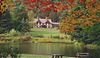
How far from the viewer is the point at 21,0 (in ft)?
66.9

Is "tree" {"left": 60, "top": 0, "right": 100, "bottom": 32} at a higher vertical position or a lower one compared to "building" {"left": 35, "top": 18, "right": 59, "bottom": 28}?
higher

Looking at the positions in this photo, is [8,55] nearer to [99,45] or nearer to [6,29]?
[99,45]

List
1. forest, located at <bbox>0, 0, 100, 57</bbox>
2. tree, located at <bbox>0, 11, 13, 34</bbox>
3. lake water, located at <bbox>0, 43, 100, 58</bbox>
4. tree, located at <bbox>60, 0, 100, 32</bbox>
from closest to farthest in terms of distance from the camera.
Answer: forest, located at <bbox>0, 0, 100, 57</bbox> < tree, located at <bbox>60, 0, 100, 32</bbox> < lake water, located at <bbox>0, 43, 100, 58</bbox> < tree, located at <bbox>0, 11, 13, 34</bbox>

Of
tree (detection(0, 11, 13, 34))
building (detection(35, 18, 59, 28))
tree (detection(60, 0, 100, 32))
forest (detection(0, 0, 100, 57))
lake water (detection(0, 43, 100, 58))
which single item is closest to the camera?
forest (detection(0, 0, 100, 57))

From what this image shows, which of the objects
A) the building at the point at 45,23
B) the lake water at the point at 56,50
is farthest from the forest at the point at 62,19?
the building at the point at 45,23

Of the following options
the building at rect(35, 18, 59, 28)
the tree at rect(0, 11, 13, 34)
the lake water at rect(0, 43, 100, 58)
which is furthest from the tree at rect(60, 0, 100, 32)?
the building at rect(35, 18, 59, 28)

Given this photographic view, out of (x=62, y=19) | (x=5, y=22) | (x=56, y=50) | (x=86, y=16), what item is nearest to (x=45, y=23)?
(x=5, y=22)

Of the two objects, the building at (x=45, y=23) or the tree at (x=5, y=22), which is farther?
the building at (x=45, y=23)

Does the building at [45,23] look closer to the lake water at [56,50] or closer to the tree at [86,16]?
the lake water at [56,50]

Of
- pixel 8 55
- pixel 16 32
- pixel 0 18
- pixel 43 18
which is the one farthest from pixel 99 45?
pixel 43 18

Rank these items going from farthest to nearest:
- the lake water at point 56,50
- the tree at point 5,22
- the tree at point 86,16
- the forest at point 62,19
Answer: the tree at point 5,22, the lake water at point 56,50, the tree at point 86,16, the forest at point 62,19

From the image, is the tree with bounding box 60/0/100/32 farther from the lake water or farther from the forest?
the lake water

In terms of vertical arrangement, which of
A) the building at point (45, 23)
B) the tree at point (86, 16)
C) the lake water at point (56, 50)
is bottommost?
the lake water at point (56, 50)

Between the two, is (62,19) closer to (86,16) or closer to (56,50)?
(56,50)
